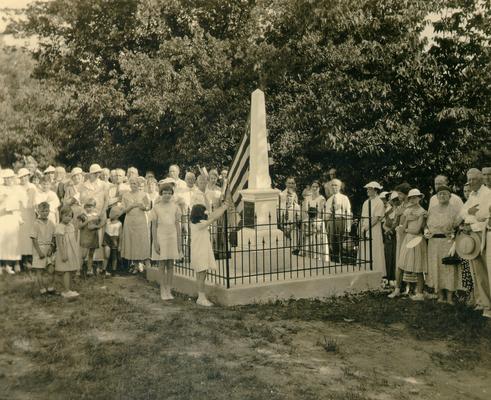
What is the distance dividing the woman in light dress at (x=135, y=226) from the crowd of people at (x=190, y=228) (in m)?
0.02

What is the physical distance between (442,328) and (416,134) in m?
9.18

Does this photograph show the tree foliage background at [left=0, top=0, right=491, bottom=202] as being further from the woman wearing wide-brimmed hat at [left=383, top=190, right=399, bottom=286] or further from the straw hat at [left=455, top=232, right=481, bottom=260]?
the straw hat at [left=455, top=232, right=481, bottom=260]

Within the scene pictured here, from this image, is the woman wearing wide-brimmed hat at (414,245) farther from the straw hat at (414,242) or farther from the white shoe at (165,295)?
the white shoe at (165,295)

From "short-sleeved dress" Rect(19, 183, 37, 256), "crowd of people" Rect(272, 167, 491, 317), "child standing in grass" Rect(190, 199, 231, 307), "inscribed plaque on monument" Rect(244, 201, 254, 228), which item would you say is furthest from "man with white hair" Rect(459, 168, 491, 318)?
"short-sleeved dress" Rect(19, 183, 37, 256)

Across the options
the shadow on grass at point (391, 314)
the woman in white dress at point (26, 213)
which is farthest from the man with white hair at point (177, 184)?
the shadow on grass at point (391, 314)

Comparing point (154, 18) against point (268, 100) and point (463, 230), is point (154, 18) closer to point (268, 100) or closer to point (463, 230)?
point (268, 100)

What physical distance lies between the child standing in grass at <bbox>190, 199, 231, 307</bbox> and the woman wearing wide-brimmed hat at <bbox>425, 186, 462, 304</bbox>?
3033 mm

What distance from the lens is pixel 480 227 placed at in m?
7.52

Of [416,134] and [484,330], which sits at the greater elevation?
[416,134]

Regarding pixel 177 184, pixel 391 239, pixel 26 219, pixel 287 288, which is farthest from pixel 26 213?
pixel 391 239

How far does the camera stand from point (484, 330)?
6.88m

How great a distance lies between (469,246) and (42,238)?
6210mm

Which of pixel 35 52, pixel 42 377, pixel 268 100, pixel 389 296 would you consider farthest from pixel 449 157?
pixel 35 52

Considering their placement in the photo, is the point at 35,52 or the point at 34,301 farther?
the point at 35,52
